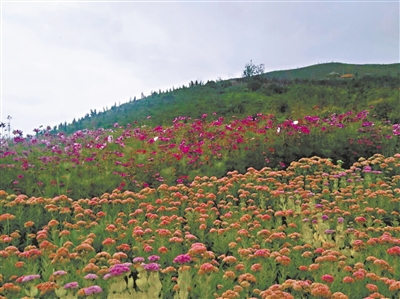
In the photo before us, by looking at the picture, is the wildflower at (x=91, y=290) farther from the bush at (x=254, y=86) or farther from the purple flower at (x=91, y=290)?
the bush at (x=254, y=86)

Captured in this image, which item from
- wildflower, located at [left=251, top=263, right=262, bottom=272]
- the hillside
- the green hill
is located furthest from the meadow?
the green hill

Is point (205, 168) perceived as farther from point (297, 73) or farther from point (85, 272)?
point (297, 73)

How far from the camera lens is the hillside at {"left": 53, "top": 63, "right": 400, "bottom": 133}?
813 inches

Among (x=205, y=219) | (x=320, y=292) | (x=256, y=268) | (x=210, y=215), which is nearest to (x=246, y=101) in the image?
(x=210, y=215)

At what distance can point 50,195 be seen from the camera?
8156mm

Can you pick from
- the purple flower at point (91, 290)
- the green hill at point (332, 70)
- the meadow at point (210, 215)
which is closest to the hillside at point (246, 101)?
the meadow at point (210, 215)

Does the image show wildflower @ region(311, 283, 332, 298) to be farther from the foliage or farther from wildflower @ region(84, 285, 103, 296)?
wildflower @ region(84, 285, 103, 296)

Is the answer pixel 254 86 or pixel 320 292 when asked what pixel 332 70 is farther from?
pixel 320 292

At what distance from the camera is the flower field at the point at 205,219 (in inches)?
171

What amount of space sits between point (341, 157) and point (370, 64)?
46445 mm

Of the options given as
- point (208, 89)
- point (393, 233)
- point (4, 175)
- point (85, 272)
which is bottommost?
point (393, 233)

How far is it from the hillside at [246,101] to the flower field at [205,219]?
6947mm

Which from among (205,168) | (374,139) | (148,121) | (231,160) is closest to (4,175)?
(205,168)

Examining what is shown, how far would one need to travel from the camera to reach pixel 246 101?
22.9 metres
